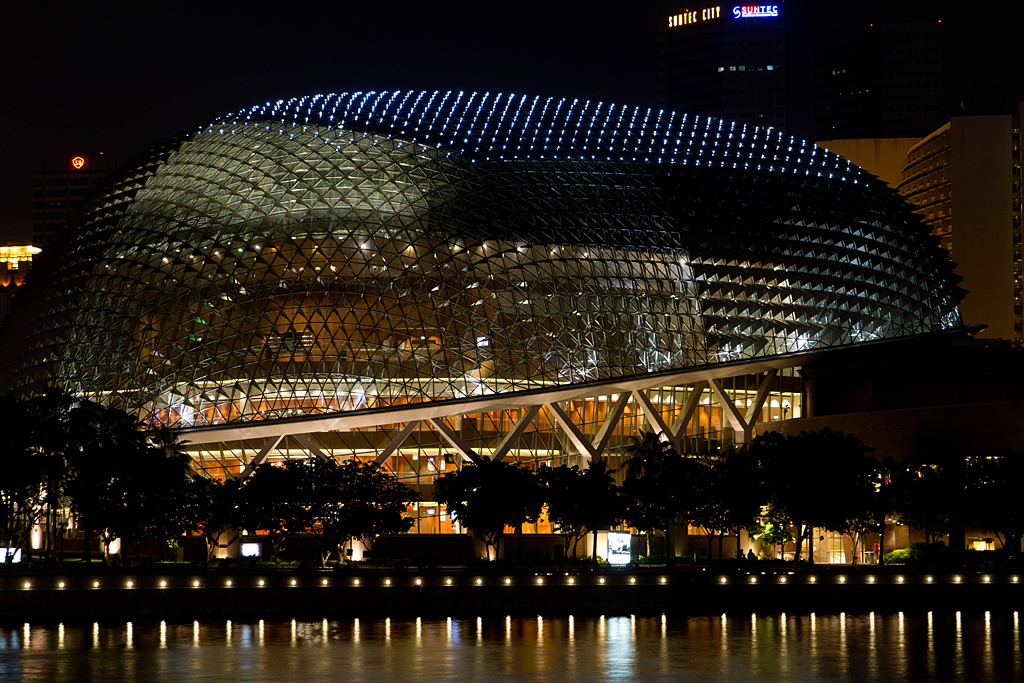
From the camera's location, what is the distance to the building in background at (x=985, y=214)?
146625 mm

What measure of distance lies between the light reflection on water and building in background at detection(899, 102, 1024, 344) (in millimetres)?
99130

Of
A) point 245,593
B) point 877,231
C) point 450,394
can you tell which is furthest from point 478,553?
point 877,231

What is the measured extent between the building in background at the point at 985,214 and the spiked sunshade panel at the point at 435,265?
49.8 meters

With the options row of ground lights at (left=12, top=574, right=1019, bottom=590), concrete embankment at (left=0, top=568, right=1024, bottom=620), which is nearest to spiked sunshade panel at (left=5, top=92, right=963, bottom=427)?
concrete embankment at (left=0, top=568, right=1024, bottom=620)

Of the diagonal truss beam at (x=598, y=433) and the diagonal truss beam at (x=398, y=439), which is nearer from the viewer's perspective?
the diagonal truss beam at (x=398, y=439)

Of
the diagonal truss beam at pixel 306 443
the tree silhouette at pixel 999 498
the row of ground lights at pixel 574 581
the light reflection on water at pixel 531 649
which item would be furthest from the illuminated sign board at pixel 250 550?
the tree silhouette at pixel 999 498

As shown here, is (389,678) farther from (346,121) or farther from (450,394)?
(346,121)

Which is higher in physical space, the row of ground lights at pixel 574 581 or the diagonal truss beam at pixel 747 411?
the diagonal truss beam at pixel 747 411

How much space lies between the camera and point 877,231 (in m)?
99.5

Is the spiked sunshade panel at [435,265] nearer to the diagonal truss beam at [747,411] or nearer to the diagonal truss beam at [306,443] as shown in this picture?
the diagonal truss beam at [306,443]

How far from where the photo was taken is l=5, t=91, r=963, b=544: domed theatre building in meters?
80.6

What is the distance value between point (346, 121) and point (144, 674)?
2374 inches

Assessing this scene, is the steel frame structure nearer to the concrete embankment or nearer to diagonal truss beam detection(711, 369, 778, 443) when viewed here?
diagonal truss beam detection(711, 369, 778, 443)

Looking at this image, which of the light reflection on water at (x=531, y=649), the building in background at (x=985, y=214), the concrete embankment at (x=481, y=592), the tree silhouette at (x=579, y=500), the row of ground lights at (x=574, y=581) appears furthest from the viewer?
the building in background at (x=985, y=214)
